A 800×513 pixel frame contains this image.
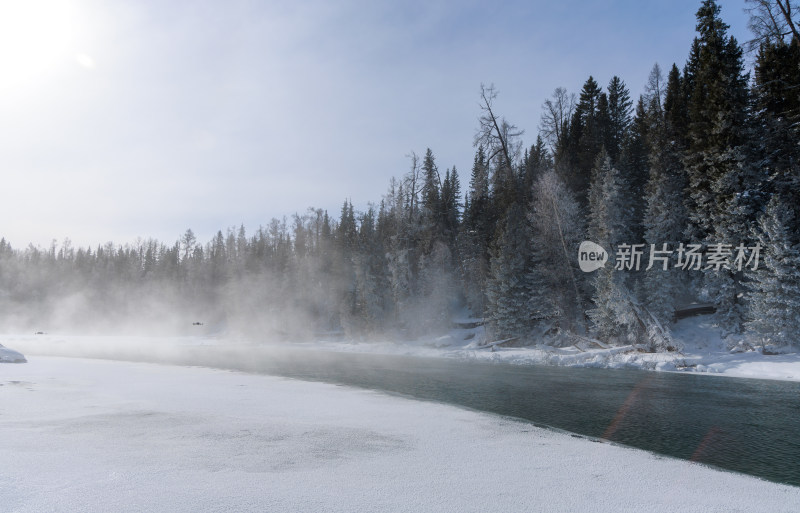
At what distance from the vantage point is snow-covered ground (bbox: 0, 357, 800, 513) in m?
5.89

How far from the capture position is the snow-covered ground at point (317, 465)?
5.89 metres

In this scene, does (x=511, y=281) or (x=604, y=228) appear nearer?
(x=604, y=228)

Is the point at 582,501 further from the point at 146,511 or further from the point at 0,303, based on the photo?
the point at 0,303

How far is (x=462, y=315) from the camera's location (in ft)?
186

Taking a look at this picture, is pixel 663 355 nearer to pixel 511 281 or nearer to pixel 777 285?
pixel 777 285

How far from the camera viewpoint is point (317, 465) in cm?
752

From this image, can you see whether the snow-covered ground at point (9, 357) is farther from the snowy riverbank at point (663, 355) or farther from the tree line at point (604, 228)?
the tree line at point (604, 228)

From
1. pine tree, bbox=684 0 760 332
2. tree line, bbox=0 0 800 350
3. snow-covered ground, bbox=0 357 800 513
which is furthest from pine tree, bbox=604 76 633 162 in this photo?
snow-covered ground, bbox=0 357 800 513

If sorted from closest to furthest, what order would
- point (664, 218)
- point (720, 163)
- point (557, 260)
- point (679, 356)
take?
point (679, 356) < point (720, 163) < point (664, 218) < point (557, 260)

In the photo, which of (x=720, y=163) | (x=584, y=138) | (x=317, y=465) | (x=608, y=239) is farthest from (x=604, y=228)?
(x=317, y=465)

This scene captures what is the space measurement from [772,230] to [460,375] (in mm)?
22399

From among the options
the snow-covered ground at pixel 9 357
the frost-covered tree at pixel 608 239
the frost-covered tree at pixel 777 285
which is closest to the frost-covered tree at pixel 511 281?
the frost-covered tree at pixel 608 239

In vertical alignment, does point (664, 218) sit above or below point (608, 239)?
above

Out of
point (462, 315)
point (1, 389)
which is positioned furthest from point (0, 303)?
point (1, 389)
